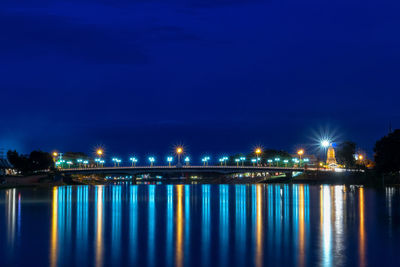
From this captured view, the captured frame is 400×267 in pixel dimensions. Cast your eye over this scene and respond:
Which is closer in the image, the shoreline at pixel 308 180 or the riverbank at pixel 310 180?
the shoreline at pixel 308 180

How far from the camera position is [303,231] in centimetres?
3650

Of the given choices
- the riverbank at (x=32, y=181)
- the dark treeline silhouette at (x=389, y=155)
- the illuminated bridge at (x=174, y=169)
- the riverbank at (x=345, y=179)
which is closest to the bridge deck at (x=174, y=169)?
the illuminated bridge at (x=174, y=169)

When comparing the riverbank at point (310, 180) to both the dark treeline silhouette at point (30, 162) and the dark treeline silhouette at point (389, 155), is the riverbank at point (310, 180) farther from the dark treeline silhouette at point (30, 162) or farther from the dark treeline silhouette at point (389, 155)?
the dark treeline silhouette at point (30, 162)

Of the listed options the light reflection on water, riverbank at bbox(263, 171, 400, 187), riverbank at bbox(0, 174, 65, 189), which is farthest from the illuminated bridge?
the light reflection on water

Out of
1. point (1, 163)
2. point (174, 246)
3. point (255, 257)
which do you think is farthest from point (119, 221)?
point (1, 163)

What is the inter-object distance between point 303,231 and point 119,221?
14923 millimetres

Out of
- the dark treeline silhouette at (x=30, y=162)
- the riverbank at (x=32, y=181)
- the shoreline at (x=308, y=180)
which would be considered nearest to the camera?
the shoreline at (x=308, y=180)

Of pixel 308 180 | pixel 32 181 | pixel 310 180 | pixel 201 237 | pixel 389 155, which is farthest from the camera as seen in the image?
pixel 308 180

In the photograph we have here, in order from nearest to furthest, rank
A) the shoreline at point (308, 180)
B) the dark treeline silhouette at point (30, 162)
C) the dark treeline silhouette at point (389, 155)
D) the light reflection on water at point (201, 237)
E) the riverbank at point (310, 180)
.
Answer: the light reflection on water at point (201, 237)
the dark treeline silhouette at point (389, 155)
the shoreline at point (308, 180)
the riverbank at point (310, 180)
the dark treeline silhouette at point (30, 162)

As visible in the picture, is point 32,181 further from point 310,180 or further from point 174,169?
point 310,180

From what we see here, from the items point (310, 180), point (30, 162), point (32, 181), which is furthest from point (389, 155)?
point (30, 162)

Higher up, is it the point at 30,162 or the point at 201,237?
the point at 30,162

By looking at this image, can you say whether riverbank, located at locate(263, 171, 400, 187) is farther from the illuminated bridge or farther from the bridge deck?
the bridge deck

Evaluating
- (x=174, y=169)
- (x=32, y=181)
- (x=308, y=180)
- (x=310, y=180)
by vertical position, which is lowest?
(x=32, y=181)
